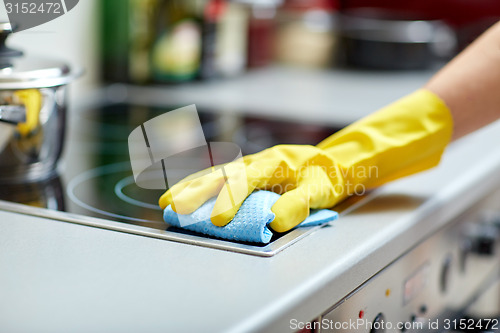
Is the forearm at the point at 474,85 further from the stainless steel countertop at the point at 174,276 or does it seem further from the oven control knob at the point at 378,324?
the oven control knob at the point at 378,324

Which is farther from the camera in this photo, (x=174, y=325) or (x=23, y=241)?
(x=23, y=241)

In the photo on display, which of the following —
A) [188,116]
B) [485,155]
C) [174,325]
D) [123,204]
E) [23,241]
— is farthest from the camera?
[188,116]

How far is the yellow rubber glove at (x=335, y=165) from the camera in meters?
0.62

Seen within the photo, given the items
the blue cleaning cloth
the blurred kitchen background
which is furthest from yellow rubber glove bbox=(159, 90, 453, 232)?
the blurred kitchen background

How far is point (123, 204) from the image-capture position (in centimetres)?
72

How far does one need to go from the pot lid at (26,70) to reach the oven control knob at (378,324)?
421 millimetres

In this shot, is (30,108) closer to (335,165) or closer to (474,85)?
(335,165)

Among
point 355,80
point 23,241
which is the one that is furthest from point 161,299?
point 355,80

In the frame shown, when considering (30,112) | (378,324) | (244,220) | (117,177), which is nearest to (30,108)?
(30,112)

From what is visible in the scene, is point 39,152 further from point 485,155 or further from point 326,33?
point 326,33

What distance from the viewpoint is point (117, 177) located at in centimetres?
84

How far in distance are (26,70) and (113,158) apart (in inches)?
9.0

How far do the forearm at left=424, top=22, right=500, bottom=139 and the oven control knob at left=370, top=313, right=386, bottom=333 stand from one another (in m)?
0.23

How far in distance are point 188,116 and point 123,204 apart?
479 millimetres
